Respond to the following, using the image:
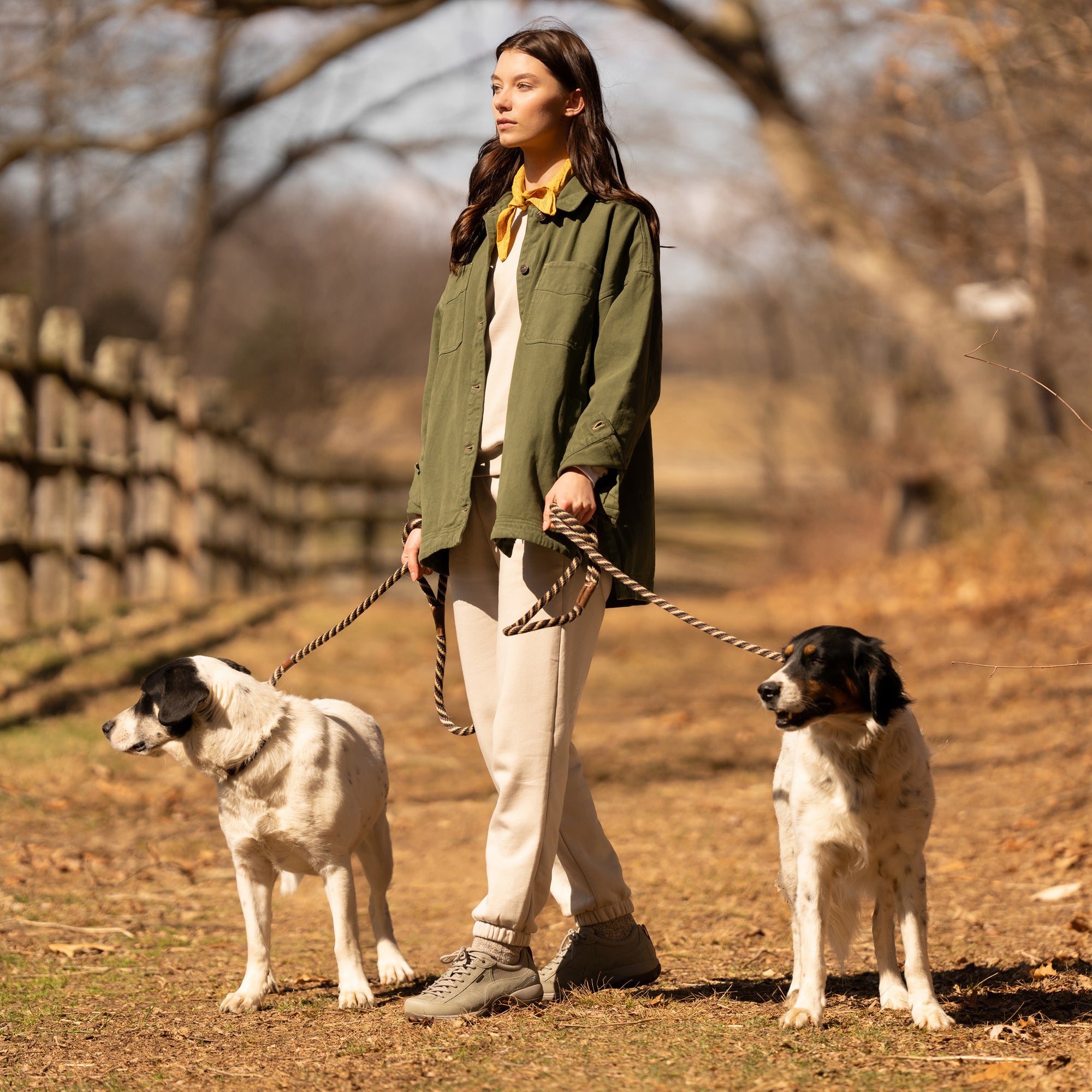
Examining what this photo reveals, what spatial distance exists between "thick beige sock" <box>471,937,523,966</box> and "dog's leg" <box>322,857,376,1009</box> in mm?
402

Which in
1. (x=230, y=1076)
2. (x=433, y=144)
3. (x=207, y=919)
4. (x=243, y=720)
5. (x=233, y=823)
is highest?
(x=433, y=144)

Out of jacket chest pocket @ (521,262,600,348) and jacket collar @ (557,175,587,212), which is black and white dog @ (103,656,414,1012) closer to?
jacket chest pocket @ (521,262,600,348)

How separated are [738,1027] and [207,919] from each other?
2.40 meters

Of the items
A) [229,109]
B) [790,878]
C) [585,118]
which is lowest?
[790,878]

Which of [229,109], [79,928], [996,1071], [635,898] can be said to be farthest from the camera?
[229,109]

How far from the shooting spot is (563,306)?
3.23 metres

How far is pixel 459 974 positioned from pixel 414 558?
1.08 m

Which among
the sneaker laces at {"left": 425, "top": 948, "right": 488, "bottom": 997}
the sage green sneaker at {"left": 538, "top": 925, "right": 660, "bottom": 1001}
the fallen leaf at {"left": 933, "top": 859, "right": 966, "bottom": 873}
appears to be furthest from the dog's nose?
the fallen leaf at {"left": 933, "top": 859, "right": 966, "bottom": 873}

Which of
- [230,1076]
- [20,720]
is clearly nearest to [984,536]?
[20,720]

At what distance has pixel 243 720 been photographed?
139 inches

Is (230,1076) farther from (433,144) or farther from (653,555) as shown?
(433,144)

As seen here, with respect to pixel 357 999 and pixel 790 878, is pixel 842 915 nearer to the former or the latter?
pixel 790 878

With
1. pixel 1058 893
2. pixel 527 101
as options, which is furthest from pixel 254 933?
pixel 1058 893

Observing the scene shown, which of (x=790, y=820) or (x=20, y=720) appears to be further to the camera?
(x=20, y=720)
